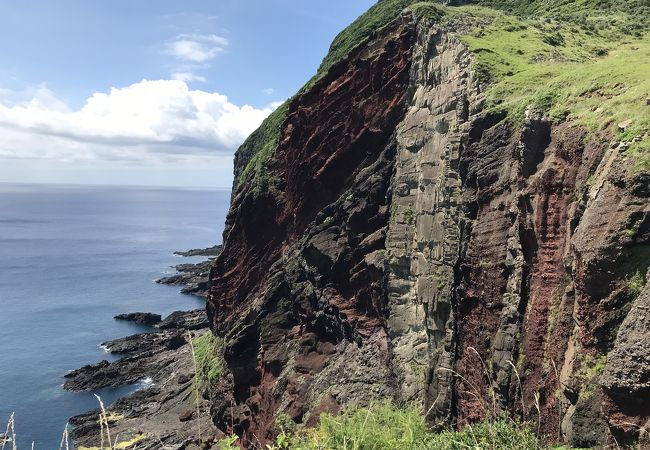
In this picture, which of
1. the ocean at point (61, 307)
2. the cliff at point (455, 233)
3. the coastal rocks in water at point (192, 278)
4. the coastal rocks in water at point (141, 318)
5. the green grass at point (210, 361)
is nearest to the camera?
the cliff at point (455, 233)

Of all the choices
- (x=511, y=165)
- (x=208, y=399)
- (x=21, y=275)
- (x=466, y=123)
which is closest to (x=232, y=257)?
(x=208, y=399)

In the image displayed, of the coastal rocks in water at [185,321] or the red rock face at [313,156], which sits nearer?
the red rock face at [313,156]

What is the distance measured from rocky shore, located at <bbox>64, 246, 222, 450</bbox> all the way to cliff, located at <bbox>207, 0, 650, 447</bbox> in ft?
17.0

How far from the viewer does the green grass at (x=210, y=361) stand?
1924 inches

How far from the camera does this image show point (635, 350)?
11.2 metres

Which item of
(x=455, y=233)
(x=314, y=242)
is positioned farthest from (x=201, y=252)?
(x=455, y=233)

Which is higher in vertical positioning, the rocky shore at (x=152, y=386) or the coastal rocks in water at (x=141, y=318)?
the coastal rocks in water at (x=141, y=318)

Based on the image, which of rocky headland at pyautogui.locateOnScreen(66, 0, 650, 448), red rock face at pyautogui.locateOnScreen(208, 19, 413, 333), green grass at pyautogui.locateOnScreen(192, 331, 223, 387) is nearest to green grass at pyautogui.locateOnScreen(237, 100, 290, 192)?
rocky headland at pyautogui.locateOnScreen(66, 0, 650, 448)

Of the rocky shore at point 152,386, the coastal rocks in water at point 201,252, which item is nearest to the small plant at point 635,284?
the rocky shore at point 152,386

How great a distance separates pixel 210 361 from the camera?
51594 mm

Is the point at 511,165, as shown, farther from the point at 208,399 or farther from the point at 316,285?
the point at 208,399

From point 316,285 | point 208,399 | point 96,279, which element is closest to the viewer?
point 316,285

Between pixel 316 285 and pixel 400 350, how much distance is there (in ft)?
34.5

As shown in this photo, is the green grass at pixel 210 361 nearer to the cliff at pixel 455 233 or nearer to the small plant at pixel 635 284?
the cliff at pixel 455 233
